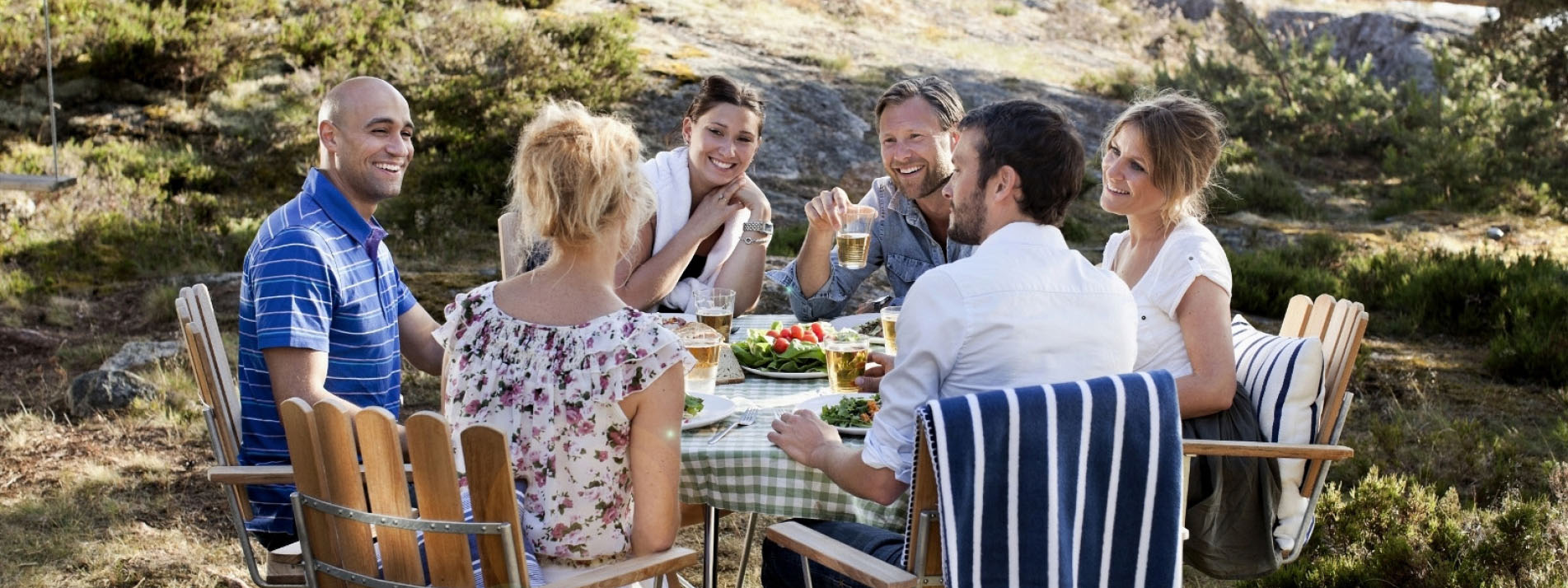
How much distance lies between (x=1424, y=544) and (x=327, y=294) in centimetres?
333

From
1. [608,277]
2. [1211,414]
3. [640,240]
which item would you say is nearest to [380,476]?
[608,277]

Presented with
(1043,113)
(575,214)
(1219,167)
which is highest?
(1043,113)

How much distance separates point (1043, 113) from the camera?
2.40 metres

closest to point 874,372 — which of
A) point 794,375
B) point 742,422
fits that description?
point 794,375

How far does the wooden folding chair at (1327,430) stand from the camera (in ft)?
8.86

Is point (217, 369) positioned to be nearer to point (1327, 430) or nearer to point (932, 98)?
point (932, 98)

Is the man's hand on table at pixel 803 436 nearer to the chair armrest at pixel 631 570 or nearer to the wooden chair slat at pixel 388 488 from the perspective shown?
the chair armrest at pixel 631 570

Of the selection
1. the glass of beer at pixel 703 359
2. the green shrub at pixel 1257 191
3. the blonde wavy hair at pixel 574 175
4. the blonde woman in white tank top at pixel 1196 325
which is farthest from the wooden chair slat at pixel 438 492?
the green shrub at pixel 1257 191

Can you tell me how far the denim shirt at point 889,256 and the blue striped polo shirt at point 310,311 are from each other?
4.81 ft

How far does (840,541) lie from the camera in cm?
254

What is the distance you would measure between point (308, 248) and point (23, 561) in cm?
211

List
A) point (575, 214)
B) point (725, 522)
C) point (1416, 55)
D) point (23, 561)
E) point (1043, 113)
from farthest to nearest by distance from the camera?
point (1416, 55)
point (725, 522)
point (23, 561)
point (1043, 113)
point (575, 214)

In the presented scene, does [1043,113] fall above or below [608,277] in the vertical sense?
above

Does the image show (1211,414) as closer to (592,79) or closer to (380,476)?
(380,476)
